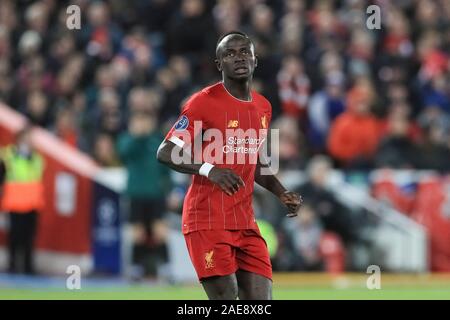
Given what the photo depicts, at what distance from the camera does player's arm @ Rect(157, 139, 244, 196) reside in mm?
6945

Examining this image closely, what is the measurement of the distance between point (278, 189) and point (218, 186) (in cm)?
64

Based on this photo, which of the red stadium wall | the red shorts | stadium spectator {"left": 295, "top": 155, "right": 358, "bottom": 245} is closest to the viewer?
the red shorts

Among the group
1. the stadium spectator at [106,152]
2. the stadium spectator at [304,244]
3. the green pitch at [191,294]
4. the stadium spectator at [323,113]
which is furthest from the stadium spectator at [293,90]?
the green pitch at [191,294]

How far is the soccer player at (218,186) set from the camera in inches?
287

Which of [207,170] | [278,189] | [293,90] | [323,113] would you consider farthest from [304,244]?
[207,170]

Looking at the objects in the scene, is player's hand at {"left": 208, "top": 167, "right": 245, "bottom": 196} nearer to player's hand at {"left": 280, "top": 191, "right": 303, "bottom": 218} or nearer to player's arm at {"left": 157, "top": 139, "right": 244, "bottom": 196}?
→ player's arm at {"left": 157, "top": 139, "right": 244, "bottom": 196}

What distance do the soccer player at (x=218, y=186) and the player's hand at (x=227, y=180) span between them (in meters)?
0.23

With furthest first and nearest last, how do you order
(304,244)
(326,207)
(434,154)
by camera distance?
(434,154) < (326,207) < (304,244)

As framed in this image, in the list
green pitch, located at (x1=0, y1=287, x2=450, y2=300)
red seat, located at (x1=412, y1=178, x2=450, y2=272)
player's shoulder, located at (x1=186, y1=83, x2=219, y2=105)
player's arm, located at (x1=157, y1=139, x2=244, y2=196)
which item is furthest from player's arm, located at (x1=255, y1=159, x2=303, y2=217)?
red seat, located at (x1=412, y1=178, x2=450, y2=272)

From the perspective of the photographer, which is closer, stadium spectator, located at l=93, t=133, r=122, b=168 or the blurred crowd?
stadium spectator, located at l=93, t=133, r=122, b=168

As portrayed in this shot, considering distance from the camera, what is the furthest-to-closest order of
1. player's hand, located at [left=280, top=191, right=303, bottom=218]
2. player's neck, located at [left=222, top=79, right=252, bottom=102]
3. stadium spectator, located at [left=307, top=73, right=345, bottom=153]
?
stadium spectator, located at [left=307, top=73, right=345, bottom=153] → player's hand, located at [left=280, top=191, right=303, bottom=218] → player's neck, located at [left=222, top=79, right=252, bottom=102]

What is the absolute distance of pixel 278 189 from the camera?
773 cm

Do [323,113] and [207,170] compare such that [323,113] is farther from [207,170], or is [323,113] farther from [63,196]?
[207,170]
